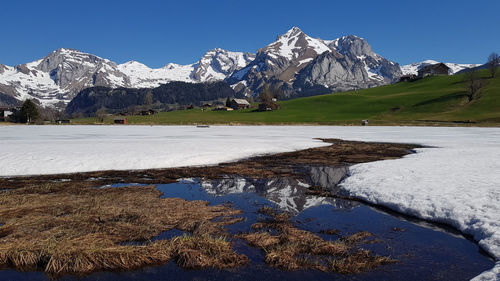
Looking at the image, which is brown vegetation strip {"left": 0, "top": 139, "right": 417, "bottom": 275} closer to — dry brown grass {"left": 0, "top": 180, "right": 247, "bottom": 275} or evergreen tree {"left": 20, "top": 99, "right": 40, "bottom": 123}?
dry brown grass {"left": 0, "top": 180, "right": 247, "bottom": 275}

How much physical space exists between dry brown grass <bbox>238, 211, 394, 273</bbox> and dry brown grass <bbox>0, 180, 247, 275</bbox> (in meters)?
0.98

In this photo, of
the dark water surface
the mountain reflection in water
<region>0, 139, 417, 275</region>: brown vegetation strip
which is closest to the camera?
the dark water surface

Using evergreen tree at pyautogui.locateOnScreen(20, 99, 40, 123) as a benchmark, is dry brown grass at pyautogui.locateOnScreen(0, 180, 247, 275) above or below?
below

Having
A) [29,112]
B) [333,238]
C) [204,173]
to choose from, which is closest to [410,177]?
[333,238]

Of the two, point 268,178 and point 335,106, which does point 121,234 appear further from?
point 335,106

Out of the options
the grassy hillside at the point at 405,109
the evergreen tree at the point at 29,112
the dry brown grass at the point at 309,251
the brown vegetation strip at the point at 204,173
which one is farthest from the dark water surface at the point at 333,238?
the evergreen tree at the point at 29,112

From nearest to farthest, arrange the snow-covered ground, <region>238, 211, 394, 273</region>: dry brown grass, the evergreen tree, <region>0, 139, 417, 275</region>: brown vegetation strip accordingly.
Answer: <region>238, 211, 394, 273</region>: dry brown grass < <region>0, 139, 417, 275</region>: brown vegetation strip < the snow-covered ground < the evergreen tree

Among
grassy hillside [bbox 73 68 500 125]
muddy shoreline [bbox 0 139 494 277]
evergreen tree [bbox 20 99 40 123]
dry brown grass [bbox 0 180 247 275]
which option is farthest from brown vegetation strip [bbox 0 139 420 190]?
evergreen tree [bbox 20 99 40 123]

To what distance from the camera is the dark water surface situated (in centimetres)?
733

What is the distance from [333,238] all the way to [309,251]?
1.39 meters

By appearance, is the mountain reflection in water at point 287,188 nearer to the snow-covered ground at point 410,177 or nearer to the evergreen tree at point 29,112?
the snow-covered ground at point 410,177

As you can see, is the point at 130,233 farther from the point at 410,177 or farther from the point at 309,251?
the point at 410,177

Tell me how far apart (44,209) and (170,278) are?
25.4ft

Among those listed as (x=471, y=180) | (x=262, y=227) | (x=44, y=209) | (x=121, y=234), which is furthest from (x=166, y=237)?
(x=471, y=180)
